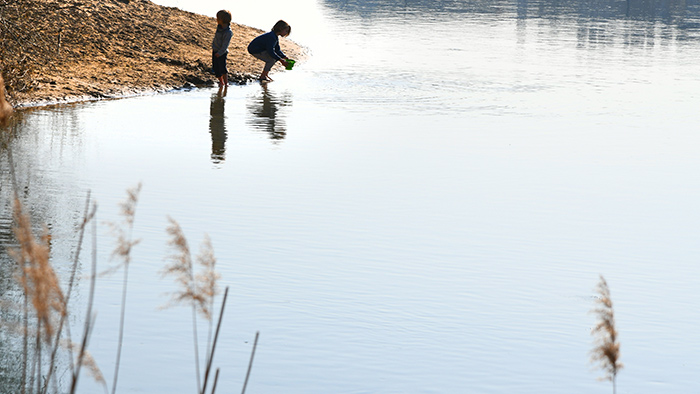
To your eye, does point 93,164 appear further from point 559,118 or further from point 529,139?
point 559,118

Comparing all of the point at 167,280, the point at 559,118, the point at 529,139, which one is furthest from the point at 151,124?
the point at 167,280

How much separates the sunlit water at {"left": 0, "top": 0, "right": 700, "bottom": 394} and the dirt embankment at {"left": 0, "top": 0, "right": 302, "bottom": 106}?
73 cm

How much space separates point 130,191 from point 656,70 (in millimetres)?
21052

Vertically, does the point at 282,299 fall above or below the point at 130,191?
below

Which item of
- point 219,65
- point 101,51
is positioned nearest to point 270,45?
point 219,65

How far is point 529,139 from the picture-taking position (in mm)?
12828

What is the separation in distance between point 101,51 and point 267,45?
10.7 ft

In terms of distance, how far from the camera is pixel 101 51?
18953mm

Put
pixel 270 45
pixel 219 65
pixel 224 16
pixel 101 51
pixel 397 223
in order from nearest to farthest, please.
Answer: pixel 397 223 → pixel 224 16 → pixel 219 65 → pixel 270 45 → pixel 101 51

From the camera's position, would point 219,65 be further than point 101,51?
No

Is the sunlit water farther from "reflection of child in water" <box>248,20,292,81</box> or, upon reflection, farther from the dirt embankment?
the dirt embankment

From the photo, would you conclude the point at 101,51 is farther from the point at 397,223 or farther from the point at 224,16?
the point at 397,223

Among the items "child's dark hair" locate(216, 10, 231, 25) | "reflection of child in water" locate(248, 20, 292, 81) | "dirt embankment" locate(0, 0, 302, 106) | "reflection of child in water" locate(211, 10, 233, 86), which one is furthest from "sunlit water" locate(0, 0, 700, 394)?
"child's dark hair" locate(216, 10, 231, 25)

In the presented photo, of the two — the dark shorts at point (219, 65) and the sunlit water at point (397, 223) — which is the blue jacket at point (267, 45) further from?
the dark shorts at point (219, 65)
